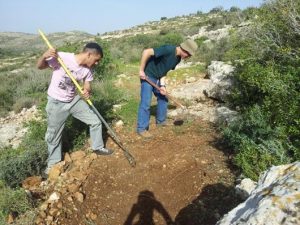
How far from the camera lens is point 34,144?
5402mm

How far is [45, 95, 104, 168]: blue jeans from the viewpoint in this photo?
4.71m

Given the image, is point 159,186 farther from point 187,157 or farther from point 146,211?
point 187,157

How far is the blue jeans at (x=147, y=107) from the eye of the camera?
223 inches

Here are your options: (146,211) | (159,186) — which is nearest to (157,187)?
(159,186)

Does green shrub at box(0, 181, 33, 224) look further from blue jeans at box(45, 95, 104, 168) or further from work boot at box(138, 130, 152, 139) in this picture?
work boot at box(138, 130, 152, 139)

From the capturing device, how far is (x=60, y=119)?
188 inches

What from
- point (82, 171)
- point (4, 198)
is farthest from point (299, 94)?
point (4, 198)

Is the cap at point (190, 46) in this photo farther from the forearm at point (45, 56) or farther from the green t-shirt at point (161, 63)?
the forearm at point (45, 56)

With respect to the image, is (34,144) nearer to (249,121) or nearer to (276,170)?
(249,121)

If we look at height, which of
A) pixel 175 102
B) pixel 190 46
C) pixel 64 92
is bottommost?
pixel 175 102

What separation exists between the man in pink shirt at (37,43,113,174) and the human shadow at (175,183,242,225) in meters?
1.87

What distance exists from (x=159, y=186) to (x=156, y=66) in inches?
82.3

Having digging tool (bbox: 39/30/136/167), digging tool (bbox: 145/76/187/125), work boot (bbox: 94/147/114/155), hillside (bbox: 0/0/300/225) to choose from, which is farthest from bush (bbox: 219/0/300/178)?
work boot (bbox: 94/147/114/155)

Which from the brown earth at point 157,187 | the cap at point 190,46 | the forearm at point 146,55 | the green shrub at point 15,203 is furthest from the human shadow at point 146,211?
the cap at point 190,46
